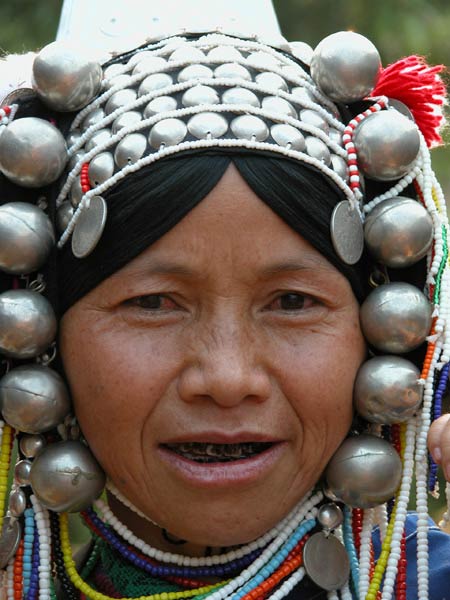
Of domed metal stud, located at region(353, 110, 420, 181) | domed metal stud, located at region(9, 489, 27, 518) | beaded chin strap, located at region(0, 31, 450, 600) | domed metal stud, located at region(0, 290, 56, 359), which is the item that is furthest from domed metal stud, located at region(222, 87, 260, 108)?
domed metal stud, located at region(9, 489, 27, 518)

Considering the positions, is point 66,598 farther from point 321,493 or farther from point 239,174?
point 239,174

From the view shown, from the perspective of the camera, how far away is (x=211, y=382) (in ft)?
7.84

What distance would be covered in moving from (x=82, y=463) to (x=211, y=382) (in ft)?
1.28

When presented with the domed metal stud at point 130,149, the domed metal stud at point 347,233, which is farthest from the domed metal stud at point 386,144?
the domed metal stud at point 130,149

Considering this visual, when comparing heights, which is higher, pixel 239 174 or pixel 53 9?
pixel 239 174

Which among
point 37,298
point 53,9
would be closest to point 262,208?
point 37,298

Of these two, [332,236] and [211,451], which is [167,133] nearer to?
[332,236]

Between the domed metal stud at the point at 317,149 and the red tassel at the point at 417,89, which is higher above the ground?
the domed metal stud at the point at 317,149

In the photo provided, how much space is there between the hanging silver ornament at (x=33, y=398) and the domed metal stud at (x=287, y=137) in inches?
26.9

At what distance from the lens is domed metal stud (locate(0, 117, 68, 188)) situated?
253 centimetres

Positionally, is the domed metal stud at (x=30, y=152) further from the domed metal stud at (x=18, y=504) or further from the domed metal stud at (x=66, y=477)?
Result: the domed metal stud at (x=18, y=504)

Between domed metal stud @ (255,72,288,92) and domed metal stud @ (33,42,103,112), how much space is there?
35 centimetres

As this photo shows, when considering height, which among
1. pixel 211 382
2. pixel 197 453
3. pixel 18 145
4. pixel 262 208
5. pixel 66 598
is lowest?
pixel 66 598

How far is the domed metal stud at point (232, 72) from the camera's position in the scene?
256 cm
